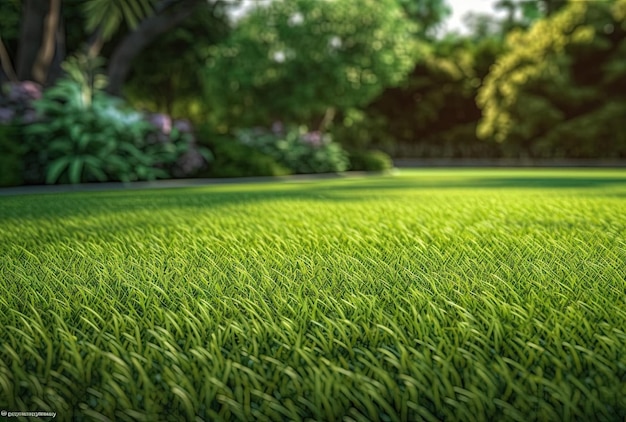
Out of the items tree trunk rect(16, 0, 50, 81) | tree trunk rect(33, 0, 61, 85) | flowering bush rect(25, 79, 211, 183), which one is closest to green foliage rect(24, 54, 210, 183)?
flowering bush rect(25, 79, 211, 183)

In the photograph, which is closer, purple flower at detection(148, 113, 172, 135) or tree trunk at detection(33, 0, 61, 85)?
purple flower at detection(148, 113, 172, 135)

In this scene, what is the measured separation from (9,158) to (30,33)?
693cm

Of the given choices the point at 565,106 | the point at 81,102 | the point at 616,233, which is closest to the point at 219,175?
the point at 81,102

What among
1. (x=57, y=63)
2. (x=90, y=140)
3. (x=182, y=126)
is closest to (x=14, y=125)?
(x=90, y=140)

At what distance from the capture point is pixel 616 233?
6586 mm

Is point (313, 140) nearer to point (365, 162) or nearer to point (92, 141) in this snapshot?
point (365, 162)

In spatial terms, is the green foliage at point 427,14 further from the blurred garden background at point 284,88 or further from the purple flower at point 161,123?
the purple flower at point 161,123

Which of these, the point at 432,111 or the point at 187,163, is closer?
the point at 187,163

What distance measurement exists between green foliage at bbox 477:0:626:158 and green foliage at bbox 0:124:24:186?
33.5 metres

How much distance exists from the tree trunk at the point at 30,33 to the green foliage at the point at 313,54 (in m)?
14.2

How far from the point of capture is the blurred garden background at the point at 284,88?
56.7ft

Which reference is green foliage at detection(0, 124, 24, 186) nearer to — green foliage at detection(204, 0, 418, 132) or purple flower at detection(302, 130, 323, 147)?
purple flower at detection(302, 130, 323, 147)

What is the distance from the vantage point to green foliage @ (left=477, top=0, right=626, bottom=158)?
42.0 meters

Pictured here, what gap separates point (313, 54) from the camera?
109ft
